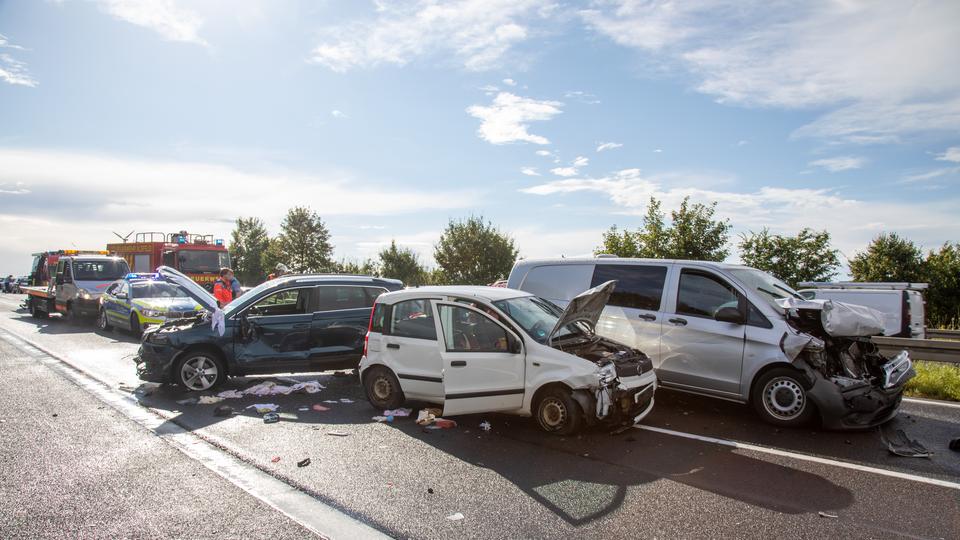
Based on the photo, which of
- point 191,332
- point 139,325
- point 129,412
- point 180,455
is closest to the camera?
point 180,455

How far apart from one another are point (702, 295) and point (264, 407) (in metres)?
5.86

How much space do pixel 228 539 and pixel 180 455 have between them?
7.25ft

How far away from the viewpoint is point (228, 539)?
3.97 metres

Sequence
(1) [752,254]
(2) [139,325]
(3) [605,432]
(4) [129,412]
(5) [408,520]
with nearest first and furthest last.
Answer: (5) [408,520] < (3) [605,432] < (4) [129,412] < (2) [139,325] < (1) [752,254]

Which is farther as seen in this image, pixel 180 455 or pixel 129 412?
pixel 129 412

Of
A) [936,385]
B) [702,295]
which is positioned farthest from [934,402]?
[702,295]

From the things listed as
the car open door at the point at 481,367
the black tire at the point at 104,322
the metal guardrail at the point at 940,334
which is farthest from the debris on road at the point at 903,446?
the black tire at the point at 104,322

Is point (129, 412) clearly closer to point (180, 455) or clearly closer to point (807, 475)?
point (180, 455)

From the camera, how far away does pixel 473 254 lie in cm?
6000

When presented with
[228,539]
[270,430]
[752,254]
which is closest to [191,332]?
[270,430]

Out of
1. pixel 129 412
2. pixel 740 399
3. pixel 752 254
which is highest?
pixel 752 254

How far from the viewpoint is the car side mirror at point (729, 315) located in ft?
23.2

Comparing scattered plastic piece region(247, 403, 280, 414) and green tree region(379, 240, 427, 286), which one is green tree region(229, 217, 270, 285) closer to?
green tree region(379, 240, 427, 286)

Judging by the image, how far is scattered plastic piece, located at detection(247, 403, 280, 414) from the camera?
758 cm
